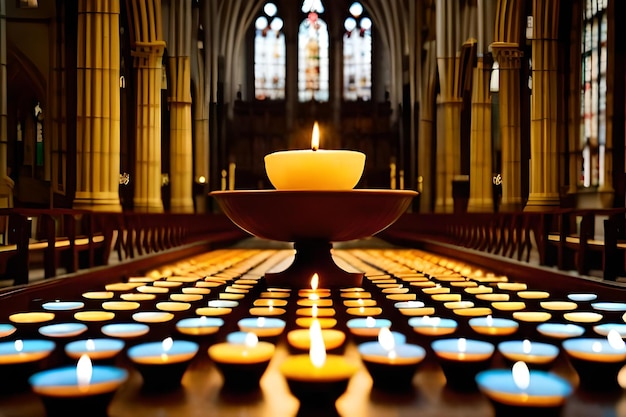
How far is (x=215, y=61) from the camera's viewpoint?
82.7 ft

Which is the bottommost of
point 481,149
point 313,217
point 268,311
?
point 268,311

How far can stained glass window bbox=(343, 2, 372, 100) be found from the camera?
30.1 meters

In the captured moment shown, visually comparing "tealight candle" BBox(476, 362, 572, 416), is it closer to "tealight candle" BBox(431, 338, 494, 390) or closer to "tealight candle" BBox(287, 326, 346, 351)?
"tealight candle" BBox(431, 338, 494, 390)

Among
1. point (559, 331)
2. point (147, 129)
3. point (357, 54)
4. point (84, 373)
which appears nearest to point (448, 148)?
point (147, 129)

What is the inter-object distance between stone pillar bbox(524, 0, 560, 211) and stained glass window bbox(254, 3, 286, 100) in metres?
19.3

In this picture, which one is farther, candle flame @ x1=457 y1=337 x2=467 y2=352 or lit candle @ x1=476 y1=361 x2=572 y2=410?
candle flame @ x1=457 y1=337 x2=467 y2=352

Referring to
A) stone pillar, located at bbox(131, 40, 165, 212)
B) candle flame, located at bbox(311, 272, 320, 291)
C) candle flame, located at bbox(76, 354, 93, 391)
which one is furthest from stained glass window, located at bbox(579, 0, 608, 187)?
candle flame, located at bbox(76, 354, 93, 391)

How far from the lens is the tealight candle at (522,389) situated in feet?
3.36

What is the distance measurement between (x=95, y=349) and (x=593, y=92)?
54.5 ft

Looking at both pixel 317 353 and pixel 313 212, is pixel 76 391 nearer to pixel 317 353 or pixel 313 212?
pixel 317 353

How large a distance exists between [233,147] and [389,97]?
7.88 metres

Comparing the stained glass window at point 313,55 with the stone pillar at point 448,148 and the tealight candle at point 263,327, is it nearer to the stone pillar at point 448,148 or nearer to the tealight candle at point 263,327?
the stone pillar at point 448,148

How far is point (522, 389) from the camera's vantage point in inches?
44.8

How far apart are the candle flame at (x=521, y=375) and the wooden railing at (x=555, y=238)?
389 centimetres
